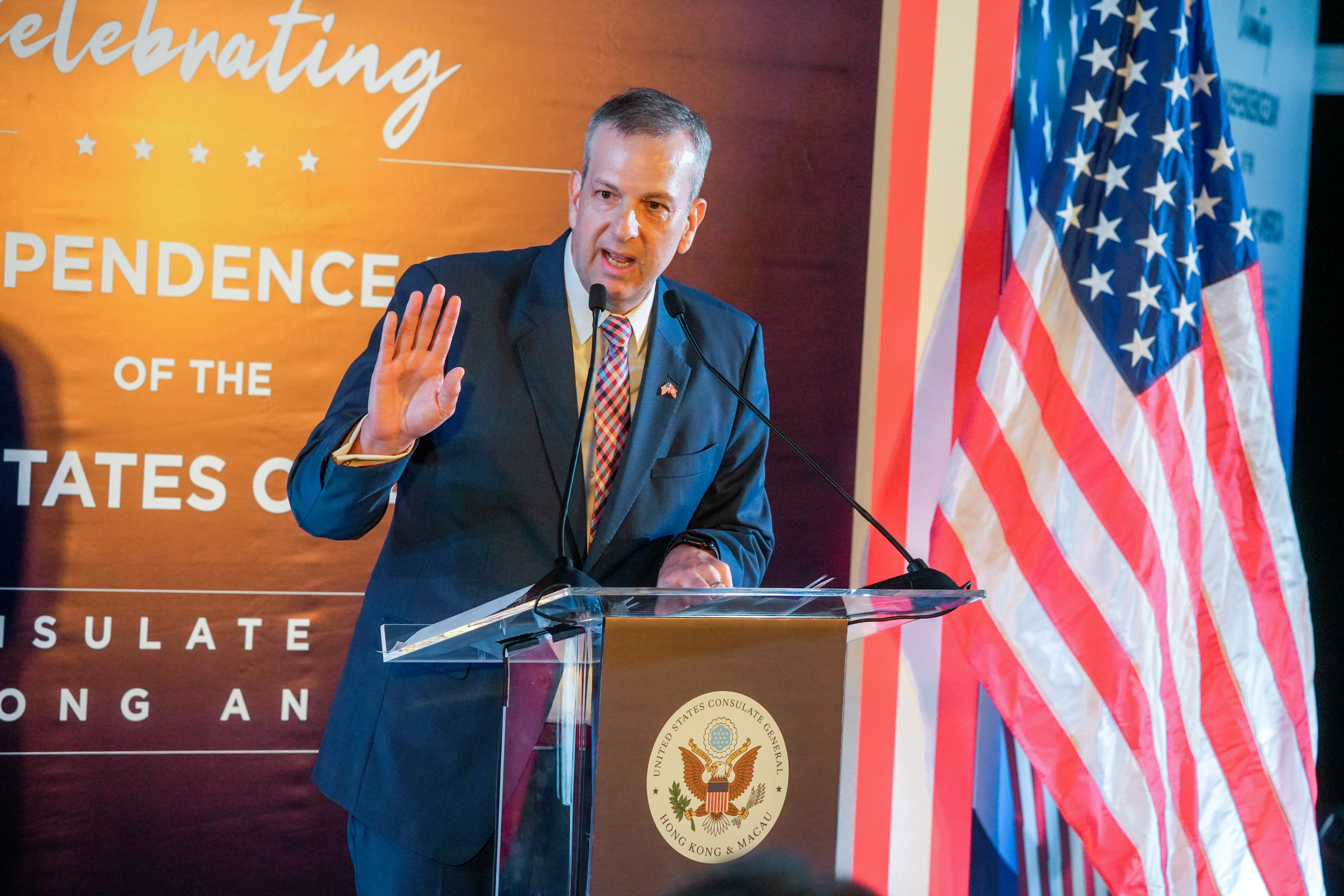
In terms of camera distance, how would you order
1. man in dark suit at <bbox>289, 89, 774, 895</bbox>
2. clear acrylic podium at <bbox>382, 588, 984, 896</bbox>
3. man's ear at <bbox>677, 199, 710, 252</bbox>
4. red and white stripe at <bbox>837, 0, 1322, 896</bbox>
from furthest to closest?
red and white stripe at <bbox>837, 0, 1322, 896</bbox>
man's ear at <bbox>677, 199, 710, 252</bbox>
man in dark suit at <bbox>289, 89, 774, 895</bbox>
clear acrylic podium at <bbox>382, 588, 984, 896</bbox>

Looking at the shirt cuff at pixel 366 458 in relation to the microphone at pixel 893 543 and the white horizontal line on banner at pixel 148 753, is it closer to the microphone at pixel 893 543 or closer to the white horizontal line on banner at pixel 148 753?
the microphone at pixel 893 543

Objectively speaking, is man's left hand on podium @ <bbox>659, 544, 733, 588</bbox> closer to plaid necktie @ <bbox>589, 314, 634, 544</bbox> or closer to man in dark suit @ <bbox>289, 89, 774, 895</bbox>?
man in dark suit @ <bbox>289, 89, 774, 895</bbox>

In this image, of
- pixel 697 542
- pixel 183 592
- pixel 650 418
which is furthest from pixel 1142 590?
pixel 183 592

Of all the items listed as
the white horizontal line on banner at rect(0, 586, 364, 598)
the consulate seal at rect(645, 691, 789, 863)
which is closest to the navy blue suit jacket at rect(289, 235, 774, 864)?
the consulate seal at rect(645, 691, 789, 863)

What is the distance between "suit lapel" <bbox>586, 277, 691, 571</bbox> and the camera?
1799mm

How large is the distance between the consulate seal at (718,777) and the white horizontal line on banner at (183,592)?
5.33 ft

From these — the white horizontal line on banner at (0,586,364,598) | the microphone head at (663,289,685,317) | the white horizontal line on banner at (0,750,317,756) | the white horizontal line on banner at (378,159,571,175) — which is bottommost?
the white horizontal line on banner at (0,750,317,756)

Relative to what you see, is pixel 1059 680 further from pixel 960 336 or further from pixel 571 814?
pixel 571 814

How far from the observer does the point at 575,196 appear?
6.73 ft

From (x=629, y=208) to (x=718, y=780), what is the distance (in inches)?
41.6

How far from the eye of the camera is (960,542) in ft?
9.11

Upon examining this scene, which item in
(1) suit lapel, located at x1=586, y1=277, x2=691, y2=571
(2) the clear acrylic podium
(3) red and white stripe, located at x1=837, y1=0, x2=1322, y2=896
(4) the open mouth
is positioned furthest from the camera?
(3) red and white stripe, located at x1=837, y1=0, x2=1322, y2=896

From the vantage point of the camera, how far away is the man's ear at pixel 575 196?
1982 mm

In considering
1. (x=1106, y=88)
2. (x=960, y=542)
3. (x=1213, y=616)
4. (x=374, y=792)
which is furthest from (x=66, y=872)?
(x=1106, y=88)
